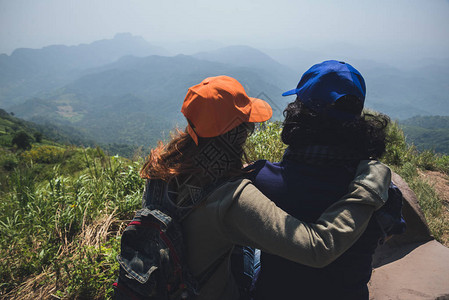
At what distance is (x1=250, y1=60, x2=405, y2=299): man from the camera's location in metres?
1.11

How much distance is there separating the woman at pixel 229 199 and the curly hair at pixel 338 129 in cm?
14

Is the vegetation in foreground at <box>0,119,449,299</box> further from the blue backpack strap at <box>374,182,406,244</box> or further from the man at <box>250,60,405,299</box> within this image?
the blue backpack strap at <box>374,182,406,244</box>

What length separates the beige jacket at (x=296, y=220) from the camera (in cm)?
92

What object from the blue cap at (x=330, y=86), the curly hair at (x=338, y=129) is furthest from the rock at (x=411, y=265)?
the blue cap at (x=330, y=86)

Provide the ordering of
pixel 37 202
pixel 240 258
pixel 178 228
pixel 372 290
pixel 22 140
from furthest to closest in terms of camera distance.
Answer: pixel 22 140
pixel 37 202
pixel 372 290
pixel 240 258
pixel 178 228

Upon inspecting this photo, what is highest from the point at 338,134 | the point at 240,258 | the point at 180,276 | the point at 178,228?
the point at 338,134

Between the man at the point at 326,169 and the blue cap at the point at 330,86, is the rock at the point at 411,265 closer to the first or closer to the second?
the man at the point at 326,169

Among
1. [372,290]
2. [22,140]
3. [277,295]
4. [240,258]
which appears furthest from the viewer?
[22,140]

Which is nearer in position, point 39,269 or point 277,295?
point 277,295

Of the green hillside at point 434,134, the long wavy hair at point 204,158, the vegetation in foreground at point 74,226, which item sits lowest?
the green hillside at point 434,134

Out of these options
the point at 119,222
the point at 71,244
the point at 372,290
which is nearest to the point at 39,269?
the point at 71,244

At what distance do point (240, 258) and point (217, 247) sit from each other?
0.59 m

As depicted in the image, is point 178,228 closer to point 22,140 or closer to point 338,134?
point 338,134

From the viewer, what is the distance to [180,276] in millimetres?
1177
